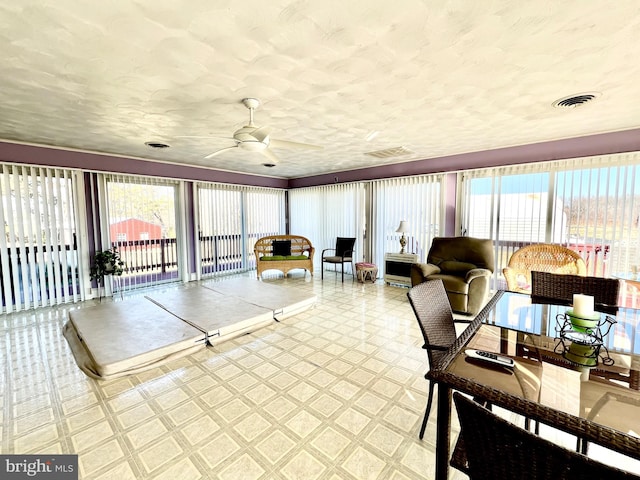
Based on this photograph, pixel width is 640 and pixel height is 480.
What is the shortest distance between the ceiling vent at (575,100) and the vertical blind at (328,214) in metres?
3.89

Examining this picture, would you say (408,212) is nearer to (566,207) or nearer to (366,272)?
(366,272)

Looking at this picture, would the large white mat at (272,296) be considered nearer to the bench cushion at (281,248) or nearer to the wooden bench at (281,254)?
the wooden bench at (281,254)

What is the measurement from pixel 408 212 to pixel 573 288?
11.6 ft

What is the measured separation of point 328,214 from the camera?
7.16 metres

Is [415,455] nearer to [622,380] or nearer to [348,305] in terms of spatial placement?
[622,380]

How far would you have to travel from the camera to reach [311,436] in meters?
1.76

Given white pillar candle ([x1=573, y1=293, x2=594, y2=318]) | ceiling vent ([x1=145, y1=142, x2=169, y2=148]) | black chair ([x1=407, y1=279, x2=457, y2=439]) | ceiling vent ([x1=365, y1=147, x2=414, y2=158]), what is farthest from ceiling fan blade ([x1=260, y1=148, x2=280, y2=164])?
white pillar candle ([x1=573, y1=293, x2=594, y2=318])

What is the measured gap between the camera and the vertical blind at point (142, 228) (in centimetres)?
509

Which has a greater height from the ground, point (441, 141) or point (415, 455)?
point (441, 141)

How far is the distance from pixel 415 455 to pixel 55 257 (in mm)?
5530

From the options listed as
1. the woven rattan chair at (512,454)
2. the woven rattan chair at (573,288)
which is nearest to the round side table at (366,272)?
the woven rattan chair at (573,288)

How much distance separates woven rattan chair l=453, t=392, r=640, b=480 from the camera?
0.60 m

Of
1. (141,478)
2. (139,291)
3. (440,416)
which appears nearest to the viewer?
(440,416)

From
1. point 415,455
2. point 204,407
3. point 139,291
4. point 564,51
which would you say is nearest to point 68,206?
point 139,291
